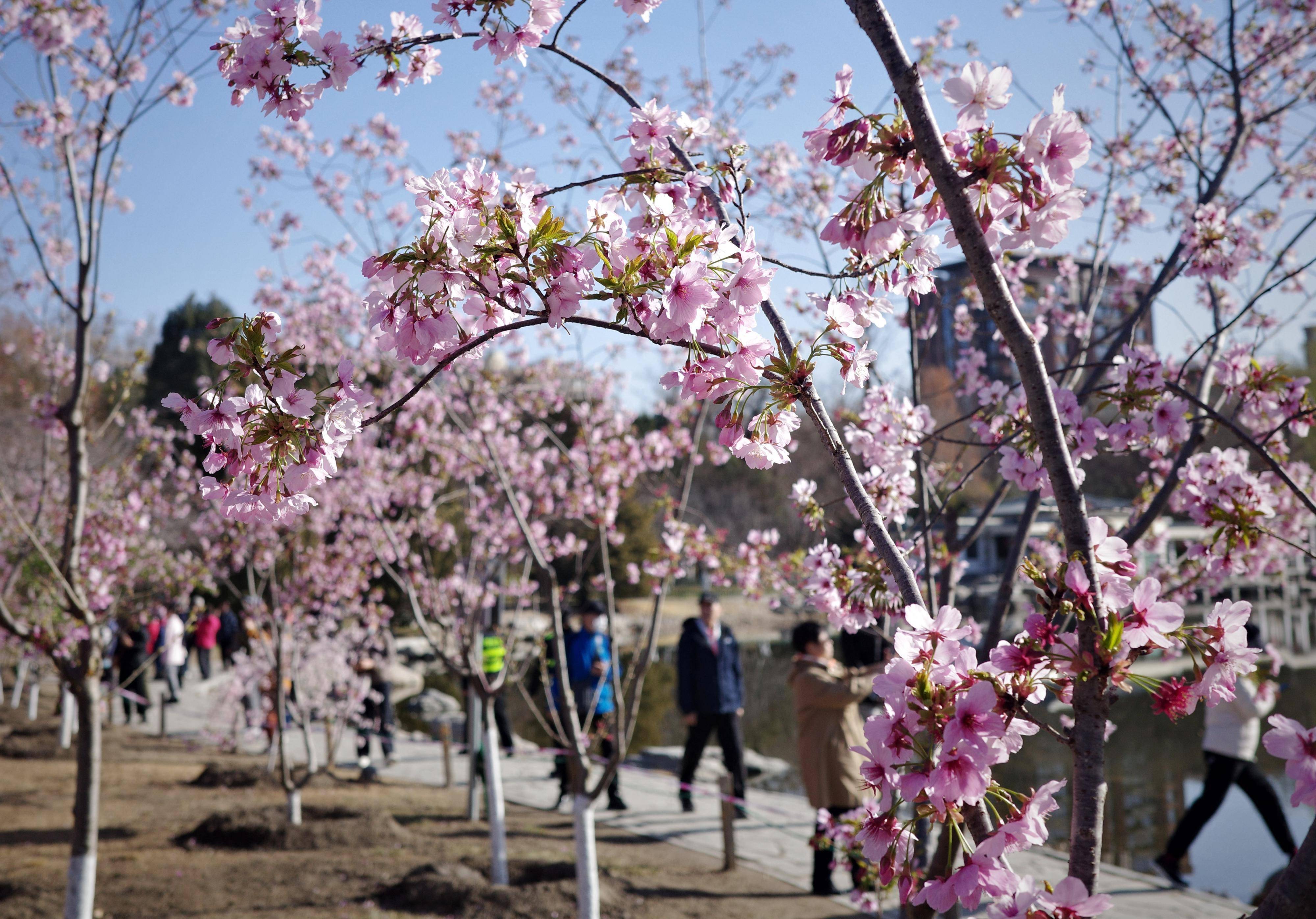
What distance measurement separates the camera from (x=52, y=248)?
660 cm

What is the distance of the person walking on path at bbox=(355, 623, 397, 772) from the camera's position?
8.98 meters

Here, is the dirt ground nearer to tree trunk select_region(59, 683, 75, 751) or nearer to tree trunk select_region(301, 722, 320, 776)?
tree trunk select_region(301, 722, 320, 776)

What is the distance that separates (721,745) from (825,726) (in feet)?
6.08

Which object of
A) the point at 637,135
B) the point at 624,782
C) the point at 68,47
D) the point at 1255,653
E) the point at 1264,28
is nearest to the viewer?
the point at 1255,653

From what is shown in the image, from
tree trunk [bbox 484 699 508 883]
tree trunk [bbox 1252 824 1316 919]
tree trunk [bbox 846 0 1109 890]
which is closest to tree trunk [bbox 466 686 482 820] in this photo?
tree trunk [bbox 484 699 508 883]

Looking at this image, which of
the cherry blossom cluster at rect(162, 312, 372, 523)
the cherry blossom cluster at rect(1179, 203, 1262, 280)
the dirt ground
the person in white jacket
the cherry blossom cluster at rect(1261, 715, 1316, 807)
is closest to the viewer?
the cherry blossom cluster at rect(1261, 715, 1316, 807)

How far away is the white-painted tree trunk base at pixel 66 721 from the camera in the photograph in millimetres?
9625

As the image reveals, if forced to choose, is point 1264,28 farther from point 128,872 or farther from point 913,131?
point 128,872

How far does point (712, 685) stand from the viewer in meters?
6.88

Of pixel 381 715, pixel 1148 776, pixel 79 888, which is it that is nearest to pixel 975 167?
pixel 79 888

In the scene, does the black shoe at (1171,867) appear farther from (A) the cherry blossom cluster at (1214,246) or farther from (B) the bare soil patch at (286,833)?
(B) the bare soil patch at (286,833)

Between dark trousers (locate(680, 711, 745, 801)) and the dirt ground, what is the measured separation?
833 millimetres

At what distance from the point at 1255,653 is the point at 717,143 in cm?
384

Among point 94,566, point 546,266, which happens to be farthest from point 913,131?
point 94,566
